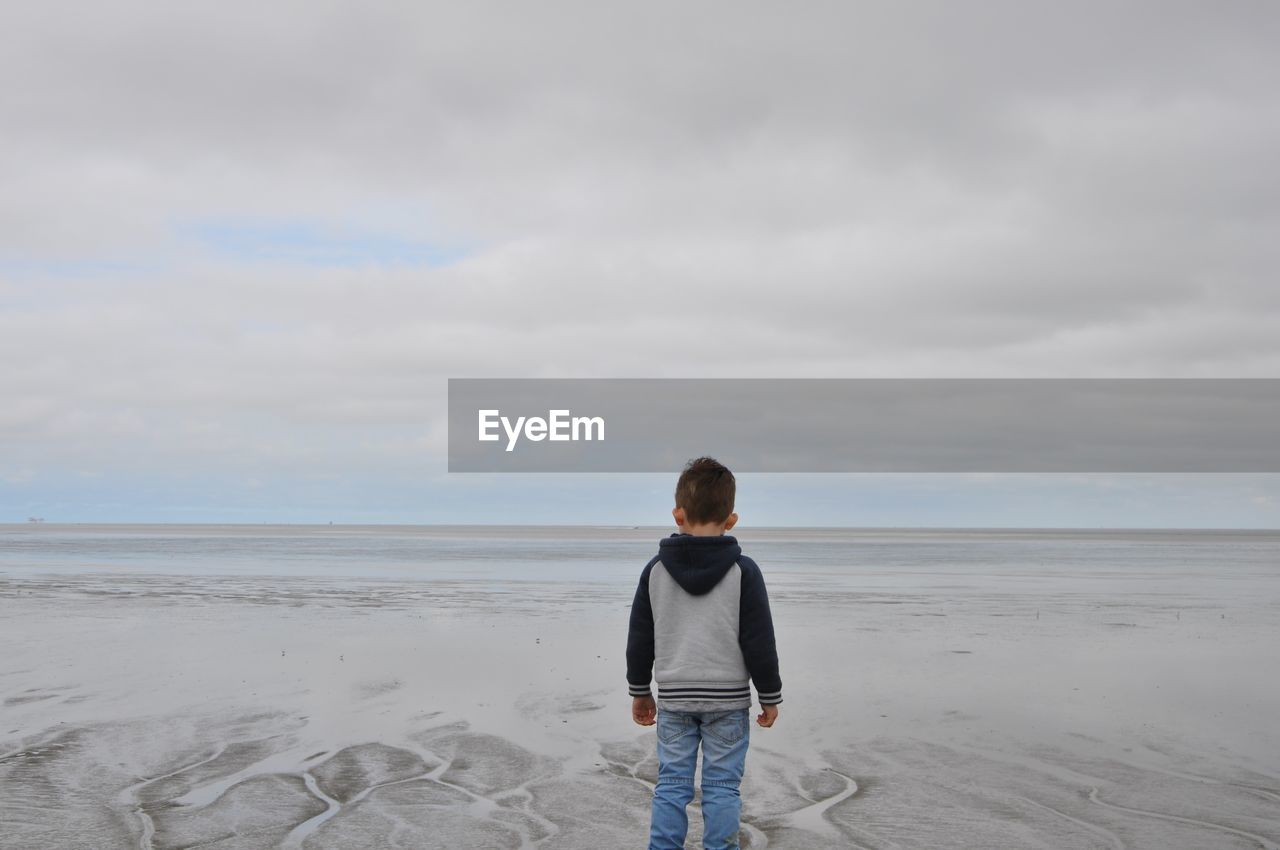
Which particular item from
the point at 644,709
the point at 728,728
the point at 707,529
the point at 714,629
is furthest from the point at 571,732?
the point at 707,529

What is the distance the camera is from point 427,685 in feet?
38.9

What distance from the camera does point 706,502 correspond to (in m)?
5.41

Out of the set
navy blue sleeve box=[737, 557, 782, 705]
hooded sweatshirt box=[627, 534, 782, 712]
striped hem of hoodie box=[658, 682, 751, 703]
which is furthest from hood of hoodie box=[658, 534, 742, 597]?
striped hem of hoodie box=[658, 682, 751, 703]

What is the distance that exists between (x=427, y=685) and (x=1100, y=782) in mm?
6986

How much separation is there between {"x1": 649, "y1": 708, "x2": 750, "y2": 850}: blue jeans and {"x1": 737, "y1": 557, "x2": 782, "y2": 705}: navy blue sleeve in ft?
0.58

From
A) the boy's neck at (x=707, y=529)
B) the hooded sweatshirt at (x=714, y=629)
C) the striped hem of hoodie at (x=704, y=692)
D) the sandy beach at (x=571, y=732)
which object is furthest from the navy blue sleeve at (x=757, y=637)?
the sandy beach at (x=571, y=732)

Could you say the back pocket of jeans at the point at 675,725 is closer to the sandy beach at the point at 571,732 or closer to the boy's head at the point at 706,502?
the boy's head at the point at 706,502

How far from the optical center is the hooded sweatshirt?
531 cm

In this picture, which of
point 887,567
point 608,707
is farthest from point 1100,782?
point 887,567

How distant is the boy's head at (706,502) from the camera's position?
5.41 m

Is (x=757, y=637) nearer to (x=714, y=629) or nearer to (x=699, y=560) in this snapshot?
(x=714, y=629)

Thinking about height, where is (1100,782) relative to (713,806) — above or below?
below

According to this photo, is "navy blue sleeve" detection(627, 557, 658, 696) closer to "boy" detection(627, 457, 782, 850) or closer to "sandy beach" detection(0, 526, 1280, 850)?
"boy" detection(627, 457, 782, 850)

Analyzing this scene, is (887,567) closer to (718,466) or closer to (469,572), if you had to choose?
(469,572)
